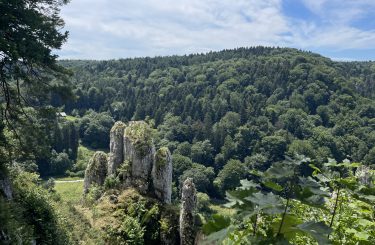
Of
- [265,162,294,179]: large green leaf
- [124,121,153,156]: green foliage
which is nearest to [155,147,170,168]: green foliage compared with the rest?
[124,121,153,156]: green foliage

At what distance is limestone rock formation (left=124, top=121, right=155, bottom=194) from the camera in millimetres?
22188

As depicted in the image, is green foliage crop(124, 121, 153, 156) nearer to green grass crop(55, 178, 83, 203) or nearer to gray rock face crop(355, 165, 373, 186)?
gray rock face crop(355, 165, 373, 186)

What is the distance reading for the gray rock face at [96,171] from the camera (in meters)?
23.8

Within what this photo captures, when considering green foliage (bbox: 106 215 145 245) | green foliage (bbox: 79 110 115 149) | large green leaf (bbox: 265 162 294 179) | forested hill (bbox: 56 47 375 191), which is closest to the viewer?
large green leaf (bbox: 265 162 294 179)

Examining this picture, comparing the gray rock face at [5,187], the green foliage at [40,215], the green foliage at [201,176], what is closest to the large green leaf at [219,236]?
the gray rock face at [5,187]

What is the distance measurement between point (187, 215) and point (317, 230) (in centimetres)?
1823

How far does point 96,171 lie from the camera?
78.2ft

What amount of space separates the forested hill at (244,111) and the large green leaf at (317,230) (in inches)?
3511

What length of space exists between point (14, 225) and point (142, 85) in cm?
18400

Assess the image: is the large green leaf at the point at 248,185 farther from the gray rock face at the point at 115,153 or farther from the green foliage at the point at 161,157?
the gray rock face at the point at 115,153

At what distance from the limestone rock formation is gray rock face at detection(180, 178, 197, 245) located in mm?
3063

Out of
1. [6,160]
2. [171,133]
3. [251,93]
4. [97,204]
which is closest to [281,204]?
[6,160]

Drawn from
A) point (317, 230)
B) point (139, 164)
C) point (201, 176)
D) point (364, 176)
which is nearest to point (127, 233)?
point (139, 164)

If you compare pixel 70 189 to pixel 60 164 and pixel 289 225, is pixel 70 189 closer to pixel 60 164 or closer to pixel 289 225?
pixel 60 164
